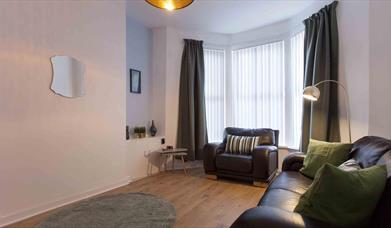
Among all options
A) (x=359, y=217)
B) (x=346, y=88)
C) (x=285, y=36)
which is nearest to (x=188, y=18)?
(x=285, y=36)

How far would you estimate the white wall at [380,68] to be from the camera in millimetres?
2488

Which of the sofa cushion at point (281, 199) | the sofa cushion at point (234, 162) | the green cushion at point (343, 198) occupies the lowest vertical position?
the sofa cushion at point (234, 162)

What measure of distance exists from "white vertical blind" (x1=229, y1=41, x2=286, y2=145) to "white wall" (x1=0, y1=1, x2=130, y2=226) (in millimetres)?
2445

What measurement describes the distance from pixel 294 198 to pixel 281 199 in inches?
4.5

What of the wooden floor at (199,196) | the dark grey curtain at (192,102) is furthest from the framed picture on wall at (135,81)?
the wooden floor at (199,196)

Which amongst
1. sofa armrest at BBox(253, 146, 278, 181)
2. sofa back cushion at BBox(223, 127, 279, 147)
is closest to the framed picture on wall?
sofa back cushion at BBox(223, 127, 279, 147)

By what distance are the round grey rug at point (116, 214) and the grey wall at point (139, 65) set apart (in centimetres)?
166

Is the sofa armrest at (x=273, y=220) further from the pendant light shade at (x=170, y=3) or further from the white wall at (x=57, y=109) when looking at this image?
the white wall at (x=57, y=109)

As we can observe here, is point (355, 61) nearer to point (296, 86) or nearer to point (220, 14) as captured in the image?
point (296, 86)

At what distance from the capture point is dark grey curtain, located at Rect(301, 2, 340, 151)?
3158mm

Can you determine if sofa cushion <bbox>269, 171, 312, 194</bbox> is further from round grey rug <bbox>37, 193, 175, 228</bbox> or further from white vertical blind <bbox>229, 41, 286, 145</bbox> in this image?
white vertical blind <bbox>229, 41, 286, 145</bbox>

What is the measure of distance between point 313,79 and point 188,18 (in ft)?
7.77

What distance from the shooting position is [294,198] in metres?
1.85

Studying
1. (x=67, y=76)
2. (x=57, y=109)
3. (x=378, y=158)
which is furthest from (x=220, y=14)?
(x=378, y=158)
